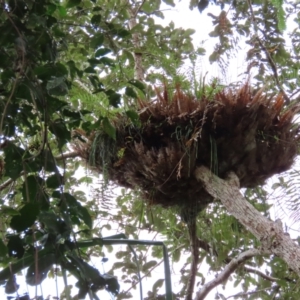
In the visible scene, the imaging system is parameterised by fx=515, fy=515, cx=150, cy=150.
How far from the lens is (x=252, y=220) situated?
150cm

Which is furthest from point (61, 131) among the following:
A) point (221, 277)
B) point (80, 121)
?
point (221, 277)

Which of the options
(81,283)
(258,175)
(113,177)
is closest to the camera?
(81,283)

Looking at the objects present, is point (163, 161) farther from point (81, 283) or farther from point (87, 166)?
point (81, 283)

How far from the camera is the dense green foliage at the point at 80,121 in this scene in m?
1.01

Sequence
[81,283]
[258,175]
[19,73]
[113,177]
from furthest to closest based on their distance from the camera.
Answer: [113,177] → [258,175] → [19,73] → [81,283]

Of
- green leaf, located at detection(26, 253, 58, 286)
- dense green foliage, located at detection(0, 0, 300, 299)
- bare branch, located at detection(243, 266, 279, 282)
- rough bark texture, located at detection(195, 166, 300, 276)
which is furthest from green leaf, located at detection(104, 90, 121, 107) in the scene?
bare branch, located at detection(243, 266, 279, 282)

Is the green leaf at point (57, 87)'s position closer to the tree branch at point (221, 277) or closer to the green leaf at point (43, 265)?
the green leaf at point (43, 265)

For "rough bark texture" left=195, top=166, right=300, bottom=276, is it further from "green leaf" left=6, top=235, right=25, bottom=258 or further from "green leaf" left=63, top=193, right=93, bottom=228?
"green leaf" left=6, top=235, right=25, bottom=258

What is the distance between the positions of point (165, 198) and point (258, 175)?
350mm

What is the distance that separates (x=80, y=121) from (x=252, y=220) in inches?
22.6

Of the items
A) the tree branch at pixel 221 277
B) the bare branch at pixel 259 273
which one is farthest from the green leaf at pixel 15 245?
the bare branch at pixel 259 273

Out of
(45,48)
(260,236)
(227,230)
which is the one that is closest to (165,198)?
(227,230)

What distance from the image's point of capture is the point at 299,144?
1929 mm

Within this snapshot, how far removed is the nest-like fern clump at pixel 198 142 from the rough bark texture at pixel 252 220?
0.05 meters
